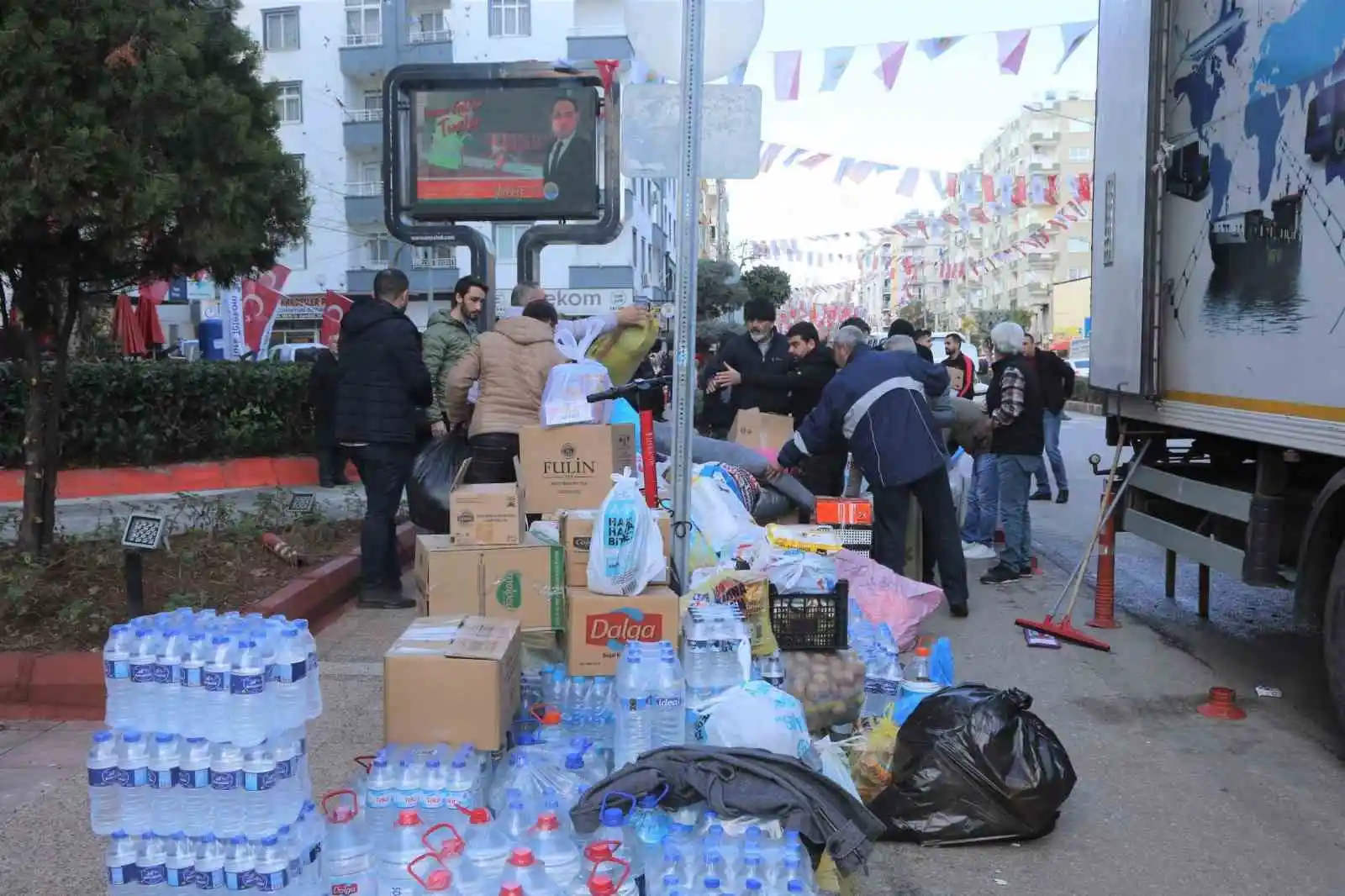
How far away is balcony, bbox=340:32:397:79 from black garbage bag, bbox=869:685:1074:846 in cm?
3898

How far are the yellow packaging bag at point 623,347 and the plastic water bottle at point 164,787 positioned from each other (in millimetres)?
4721

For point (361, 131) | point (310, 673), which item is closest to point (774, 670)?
point (310, 673)

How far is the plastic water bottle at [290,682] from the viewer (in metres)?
2.99

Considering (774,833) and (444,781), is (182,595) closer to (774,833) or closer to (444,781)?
(444,781)

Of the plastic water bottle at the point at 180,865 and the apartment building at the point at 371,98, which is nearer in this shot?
the plastic water bottle at the point at 180,865

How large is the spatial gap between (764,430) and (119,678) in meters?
5.62

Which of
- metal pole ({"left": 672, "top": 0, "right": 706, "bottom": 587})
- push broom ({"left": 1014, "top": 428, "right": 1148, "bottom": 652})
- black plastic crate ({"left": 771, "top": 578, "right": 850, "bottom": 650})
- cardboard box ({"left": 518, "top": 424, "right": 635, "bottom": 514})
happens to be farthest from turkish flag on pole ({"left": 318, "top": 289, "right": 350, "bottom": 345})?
black plastic crate ({"left": 771, "top": 578, "right": 850, "bottom": 650})

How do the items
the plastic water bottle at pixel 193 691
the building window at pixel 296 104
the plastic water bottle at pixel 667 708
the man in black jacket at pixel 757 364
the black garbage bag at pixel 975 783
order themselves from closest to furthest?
1. the plastic water bottle at pixel 193 691
2. the plastic water bottle at pixel 667 708
3. the black garbage bag at pixel 975 783
4. the man in black jacket at pixel 757 364
5. the building window at pixel 296 104

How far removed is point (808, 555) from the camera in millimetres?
5414

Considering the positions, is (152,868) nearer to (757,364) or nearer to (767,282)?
(757,364)

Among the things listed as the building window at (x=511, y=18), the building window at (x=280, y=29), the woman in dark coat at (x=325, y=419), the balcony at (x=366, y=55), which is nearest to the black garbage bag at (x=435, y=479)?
the woman in dark coat at (x=325, y=419)

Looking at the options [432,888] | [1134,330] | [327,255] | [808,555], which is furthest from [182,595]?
[327,255]

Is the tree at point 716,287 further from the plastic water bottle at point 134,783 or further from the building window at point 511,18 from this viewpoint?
the plastic water bottle at point 134,783

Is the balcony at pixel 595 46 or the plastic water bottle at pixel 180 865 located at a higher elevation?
the balcony at pixel 595 46
